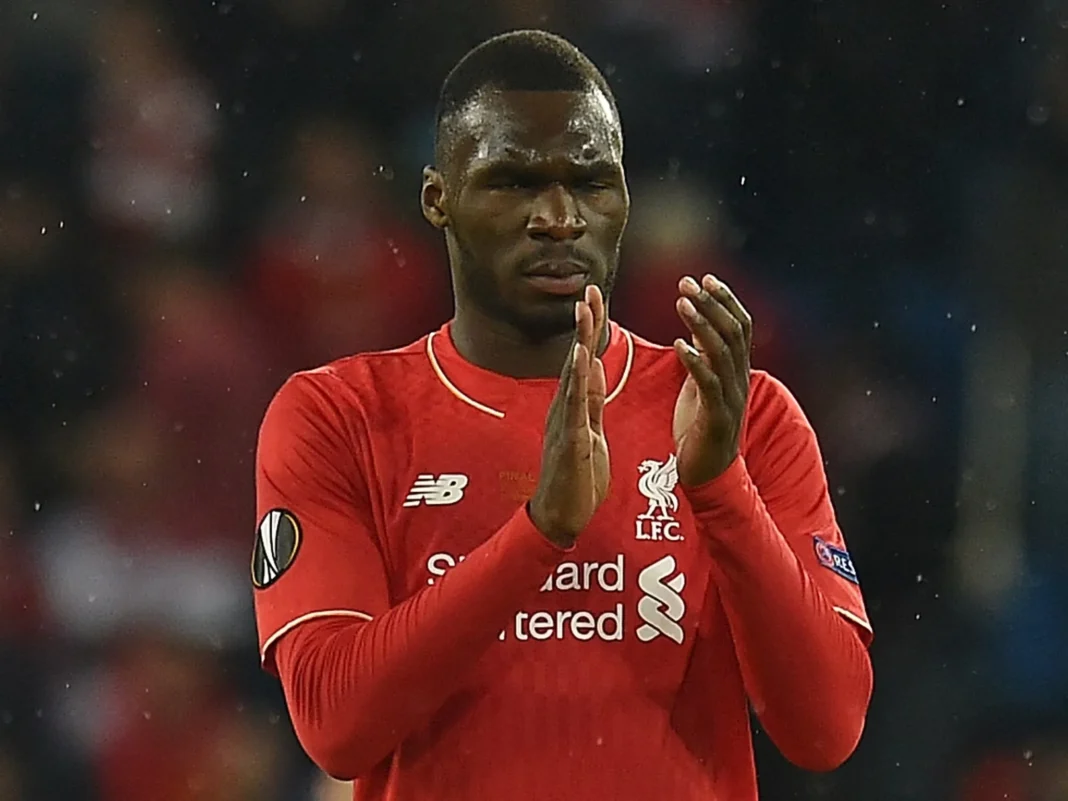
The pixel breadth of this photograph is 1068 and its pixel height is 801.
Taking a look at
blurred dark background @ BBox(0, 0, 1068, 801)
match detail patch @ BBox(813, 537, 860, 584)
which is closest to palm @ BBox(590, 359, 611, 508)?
match detail patch @ BBox(813, 537, 860, 584)

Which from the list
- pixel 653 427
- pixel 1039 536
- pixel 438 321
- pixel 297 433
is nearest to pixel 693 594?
pixel 653 427

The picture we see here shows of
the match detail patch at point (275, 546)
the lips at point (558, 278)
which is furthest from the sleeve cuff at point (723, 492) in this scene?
the match detail patch at point (275, 546)

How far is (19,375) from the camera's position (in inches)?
98.6

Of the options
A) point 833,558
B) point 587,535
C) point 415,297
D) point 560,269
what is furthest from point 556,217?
point 415,297

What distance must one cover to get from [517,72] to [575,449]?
37cm

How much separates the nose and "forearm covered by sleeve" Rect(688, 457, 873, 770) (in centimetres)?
23

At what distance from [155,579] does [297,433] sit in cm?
118

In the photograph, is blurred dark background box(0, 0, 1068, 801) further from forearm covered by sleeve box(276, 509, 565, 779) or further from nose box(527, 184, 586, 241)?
forearm covered by sleeve box(276, 509, 565, 779)

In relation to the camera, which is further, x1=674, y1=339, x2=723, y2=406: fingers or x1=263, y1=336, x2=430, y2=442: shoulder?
x1=263, y1=336, x2=430, y2=442: shoulder

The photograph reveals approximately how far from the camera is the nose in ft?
4.26

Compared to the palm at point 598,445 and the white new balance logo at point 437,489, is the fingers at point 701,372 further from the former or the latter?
the white new balance logo at point 437,489

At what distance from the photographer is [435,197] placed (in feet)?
4.64

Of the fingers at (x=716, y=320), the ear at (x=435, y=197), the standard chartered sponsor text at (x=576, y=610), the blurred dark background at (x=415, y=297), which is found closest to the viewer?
the fingers at (x=716, y=320)

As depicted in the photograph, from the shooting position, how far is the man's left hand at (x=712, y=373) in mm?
1147
